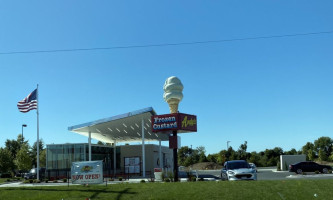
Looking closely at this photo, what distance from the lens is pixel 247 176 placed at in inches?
856

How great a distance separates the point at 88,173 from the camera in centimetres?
2094

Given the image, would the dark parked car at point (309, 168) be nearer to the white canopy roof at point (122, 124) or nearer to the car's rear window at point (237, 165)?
the white canopy roof at point (122, 124)

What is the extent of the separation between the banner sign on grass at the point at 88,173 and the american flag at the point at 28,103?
17.7m

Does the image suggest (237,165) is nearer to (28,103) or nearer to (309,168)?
(309,168)

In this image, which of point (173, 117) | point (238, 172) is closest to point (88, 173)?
point (238, 172)

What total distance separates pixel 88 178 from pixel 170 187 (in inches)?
220

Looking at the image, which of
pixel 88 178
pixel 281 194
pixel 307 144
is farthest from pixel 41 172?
pixel 307 144

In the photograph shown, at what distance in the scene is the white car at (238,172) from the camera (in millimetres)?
21719

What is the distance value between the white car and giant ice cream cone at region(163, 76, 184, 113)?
417 inches

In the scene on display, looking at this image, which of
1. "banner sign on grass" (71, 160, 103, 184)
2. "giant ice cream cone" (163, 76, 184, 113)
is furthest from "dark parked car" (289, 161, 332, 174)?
"banner sign on grass" (71, 160, 103, 184)

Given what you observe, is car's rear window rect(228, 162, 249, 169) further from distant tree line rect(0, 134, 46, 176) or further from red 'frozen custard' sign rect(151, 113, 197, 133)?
distant tree line rect(0, 134, 46, 176)

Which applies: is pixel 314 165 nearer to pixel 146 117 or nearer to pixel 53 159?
pixel 146 117

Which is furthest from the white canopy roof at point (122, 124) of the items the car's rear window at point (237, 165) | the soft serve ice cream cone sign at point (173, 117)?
the car's rear window at point (237, 165)

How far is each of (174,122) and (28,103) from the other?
51.8 ft
